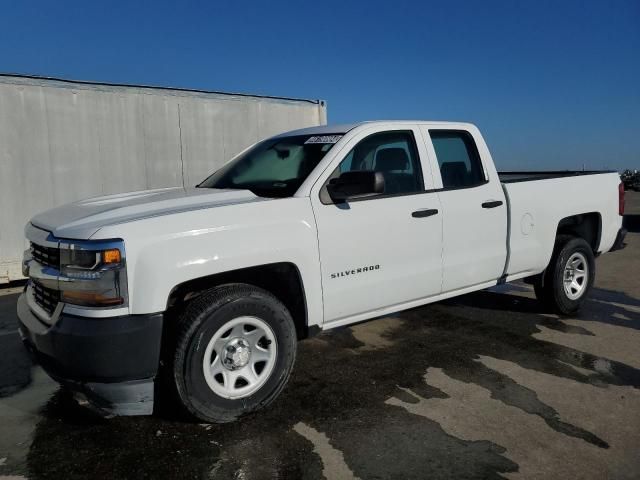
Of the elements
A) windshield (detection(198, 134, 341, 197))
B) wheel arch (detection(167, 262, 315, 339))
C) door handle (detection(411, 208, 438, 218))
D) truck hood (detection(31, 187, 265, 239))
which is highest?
windshield (detection(198, 134, 341, 197))

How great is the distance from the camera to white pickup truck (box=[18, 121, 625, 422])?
2.83 meters

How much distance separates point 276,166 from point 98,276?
173 centimetres

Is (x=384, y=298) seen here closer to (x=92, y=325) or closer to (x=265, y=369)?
(x=265, y=369)

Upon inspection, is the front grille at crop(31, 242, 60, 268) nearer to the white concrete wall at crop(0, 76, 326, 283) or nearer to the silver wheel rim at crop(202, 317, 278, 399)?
the silver wheel rim at crop(202, 317, 278, 399)

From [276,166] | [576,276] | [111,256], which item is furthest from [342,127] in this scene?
[576,276]

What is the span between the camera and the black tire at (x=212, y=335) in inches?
118

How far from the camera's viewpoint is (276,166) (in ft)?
13.5

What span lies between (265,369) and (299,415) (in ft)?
1.19

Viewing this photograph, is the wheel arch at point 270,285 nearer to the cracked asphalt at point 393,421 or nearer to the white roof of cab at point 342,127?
the cracked asphalt at point 393,421

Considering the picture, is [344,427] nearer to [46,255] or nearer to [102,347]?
[102,347]

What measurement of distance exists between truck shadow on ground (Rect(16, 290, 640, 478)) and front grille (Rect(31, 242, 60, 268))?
3.29 feet

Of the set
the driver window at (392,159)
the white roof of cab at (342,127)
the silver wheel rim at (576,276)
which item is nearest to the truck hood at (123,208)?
the white roof of cab at (342,127)

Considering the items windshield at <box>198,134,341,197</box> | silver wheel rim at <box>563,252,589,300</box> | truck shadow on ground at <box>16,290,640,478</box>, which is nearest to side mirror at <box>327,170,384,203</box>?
windshield at <box>198,134,341,197</box>

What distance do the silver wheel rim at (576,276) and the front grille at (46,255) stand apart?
180 inches
